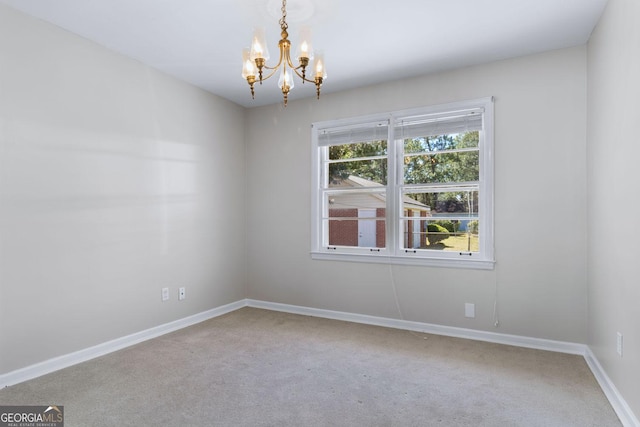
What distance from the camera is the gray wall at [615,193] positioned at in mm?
1938

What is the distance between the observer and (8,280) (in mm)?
2441

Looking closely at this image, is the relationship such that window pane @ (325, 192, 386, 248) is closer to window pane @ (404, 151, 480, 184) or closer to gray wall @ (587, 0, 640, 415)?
window pane @ (404, 151, 480, 184)

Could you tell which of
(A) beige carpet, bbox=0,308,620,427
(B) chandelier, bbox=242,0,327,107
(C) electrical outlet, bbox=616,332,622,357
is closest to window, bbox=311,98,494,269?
(A) beige carpet, bbox=0,308,620,427

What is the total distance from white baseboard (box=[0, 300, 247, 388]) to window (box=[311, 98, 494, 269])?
58.2 inches

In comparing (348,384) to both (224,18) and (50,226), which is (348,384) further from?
(224,18)

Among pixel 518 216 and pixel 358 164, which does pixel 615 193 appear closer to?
pixel 518 216

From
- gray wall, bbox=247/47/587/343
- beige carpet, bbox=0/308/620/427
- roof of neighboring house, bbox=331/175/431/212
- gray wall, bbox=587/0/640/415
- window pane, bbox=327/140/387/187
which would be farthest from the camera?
window pane, bbox=327/140/387/187

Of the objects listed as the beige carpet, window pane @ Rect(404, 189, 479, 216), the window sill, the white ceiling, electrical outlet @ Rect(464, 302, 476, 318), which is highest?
the white ceiling

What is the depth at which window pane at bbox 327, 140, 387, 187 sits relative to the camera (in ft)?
12.8

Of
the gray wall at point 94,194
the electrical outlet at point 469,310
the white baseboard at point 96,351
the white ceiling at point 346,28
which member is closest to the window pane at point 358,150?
the white ceiling at point 346,28

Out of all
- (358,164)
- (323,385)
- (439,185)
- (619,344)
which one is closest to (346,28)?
(358,164)

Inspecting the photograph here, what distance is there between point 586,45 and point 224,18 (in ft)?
9.29

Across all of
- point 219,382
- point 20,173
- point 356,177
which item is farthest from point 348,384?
point 20,173

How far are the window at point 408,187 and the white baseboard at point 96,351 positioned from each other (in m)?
1.48
